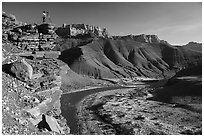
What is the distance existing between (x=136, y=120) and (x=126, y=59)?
97981 millimetres

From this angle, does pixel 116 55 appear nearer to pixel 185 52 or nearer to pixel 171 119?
pixel 185 52

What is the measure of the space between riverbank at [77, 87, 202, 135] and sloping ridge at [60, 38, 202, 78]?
179 feet

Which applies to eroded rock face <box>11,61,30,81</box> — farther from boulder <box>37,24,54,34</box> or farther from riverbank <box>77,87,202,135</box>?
boulder <box>37,24,54,34</box>

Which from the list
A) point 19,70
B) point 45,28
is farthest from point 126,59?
point 19,70

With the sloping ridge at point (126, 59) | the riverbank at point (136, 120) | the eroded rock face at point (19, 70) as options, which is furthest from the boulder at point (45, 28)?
the sloping ridge at point (126, 59)

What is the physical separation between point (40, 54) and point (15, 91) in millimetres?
13819

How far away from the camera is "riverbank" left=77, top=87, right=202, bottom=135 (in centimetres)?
2584

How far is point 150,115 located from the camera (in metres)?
32.6

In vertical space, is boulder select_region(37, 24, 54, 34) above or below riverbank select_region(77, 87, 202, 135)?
above

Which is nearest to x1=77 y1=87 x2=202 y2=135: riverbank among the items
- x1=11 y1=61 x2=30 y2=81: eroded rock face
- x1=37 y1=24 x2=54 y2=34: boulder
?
x1=11 y1=61 x2=30 y2=81: eroded rock face

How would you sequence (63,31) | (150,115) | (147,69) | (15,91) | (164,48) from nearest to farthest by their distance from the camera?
1. (15,91)
2. (150,115)
3. (147,69)
4. (164,48)
5. (63,31)

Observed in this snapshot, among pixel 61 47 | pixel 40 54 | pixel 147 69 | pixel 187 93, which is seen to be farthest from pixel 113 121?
pixel 61 47

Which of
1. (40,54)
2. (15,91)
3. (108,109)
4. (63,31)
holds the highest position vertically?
(63,31)

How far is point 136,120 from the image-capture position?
29.8 meters
